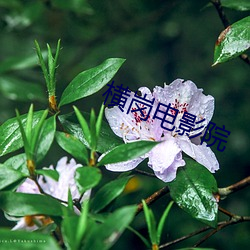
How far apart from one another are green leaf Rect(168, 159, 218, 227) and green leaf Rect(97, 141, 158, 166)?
20 centimetres

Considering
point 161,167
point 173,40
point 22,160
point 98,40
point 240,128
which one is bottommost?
point 240,128

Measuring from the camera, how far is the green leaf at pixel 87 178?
3.01 feet

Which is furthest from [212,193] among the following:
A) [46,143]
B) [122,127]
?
[46,143]

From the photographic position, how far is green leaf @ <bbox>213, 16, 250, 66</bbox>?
119cm

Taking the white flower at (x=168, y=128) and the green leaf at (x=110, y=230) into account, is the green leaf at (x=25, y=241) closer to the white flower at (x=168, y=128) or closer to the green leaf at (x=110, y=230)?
the green leaf at (x=110, y=230)

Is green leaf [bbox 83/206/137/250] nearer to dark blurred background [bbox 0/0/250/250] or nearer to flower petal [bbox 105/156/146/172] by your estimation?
flower petal [bbox 105/156/146/172]

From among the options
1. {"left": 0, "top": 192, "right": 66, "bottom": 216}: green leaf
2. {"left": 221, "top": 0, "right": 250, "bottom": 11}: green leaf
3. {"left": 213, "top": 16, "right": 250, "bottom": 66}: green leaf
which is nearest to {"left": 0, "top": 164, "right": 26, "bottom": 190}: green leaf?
{"left": 0, "top": 192, "right": 66, "bottom": 216}: green leaf

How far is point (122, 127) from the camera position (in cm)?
122

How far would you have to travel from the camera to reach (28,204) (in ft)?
3.22

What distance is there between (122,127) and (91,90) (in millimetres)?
94

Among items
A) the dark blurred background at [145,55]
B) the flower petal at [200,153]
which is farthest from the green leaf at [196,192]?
the dark blurred background at [145,55]

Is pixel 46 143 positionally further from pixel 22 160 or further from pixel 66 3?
pixel 66 3

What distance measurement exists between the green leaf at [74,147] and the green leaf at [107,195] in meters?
0.06

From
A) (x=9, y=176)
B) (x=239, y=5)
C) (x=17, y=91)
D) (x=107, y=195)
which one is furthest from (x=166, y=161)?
(x=17, y=91)
